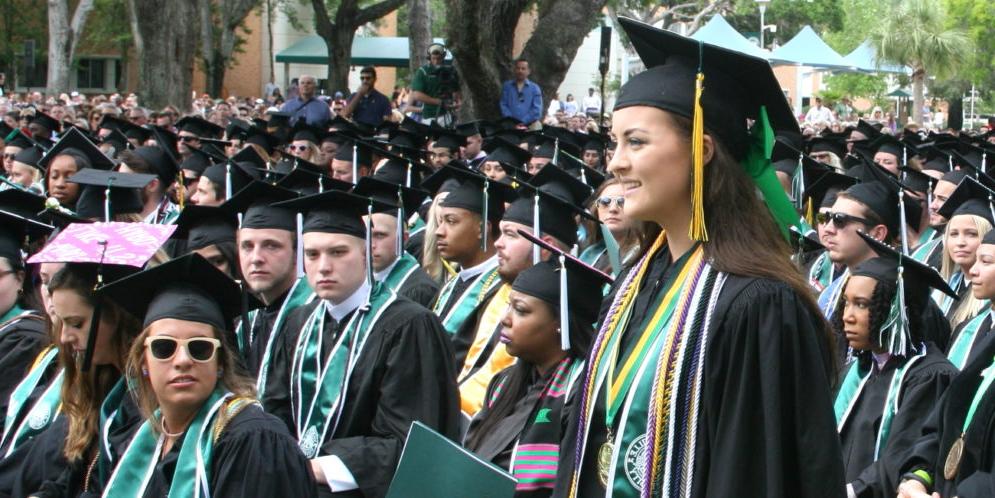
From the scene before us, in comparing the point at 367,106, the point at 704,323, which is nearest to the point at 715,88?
the point at 704,323

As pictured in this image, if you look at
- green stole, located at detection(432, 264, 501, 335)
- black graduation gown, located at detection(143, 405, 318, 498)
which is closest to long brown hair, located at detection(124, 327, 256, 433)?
black graduation gown, located at detection(143, 405, 318, 498)

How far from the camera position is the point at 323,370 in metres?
5.21

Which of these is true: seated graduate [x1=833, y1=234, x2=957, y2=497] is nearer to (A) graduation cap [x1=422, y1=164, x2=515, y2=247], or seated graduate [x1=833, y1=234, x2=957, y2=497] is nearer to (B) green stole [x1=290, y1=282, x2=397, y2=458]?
(B) green stole [x1=290, y1=282, x2=397, y2=458]

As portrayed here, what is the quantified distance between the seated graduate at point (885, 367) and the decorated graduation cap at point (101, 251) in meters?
2.90

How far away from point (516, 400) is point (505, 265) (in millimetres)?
1334

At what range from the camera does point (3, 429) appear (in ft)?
17.9

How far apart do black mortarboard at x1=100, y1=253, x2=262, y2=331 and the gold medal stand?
2231mm

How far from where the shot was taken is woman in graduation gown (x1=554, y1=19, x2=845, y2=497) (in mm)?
2799

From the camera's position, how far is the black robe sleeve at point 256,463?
3734 millimetres

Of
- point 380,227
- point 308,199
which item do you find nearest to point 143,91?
point 380,227

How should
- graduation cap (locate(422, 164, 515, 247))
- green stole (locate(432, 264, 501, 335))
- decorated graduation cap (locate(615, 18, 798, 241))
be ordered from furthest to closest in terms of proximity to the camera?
graduation cap (locate(422, 164, 515, 247)), green stole (locate(432, 264, 501, 335)), decorated graduation cap (locate(615, 18, 798, 241))

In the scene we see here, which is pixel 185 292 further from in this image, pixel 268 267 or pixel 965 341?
pixel 965 341

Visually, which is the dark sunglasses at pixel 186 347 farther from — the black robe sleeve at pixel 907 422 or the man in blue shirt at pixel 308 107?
the man in blue shirt at pixel 308 107

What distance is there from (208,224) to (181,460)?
3.25m
